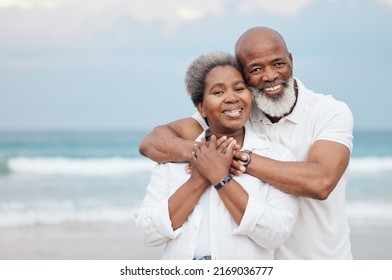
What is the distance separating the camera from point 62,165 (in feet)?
53.4

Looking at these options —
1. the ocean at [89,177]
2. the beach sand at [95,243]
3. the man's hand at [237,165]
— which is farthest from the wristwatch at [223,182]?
the ocean at [89,177]

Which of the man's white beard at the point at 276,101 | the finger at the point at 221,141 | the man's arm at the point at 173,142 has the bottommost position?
the finger at the point at 221,141

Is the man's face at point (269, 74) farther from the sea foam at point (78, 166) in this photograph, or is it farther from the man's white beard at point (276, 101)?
the sea foam at point (78, 166)

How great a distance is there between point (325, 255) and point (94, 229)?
20.8 feet

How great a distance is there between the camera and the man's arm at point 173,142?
3.25 metres

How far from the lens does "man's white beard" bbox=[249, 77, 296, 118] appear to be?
3410mm

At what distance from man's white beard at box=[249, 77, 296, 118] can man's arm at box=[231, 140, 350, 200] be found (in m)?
0.28

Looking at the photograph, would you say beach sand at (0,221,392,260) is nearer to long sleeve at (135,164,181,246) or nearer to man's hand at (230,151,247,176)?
long sleeve at (135,164,181,246)

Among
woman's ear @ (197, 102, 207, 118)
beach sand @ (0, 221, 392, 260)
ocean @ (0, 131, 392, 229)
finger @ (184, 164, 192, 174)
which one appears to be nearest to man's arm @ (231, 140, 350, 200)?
finger @ (184, 164, 192, 174)

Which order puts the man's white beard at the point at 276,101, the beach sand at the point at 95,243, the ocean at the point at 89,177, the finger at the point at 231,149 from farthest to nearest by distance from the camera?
the ocean at the point at 89,177, the beach sand at the point at 95,243, the man's white beard at the point at 276,101, the finger at the point at 231,149

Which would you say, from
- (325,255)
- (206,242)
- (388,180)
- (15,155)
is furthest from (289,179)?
(15,155)

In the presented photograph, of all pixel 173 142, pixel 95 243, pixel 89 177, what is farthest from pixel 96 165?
pixel 173 142

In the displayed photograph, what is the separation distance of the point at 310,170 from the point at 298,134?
1.17 ft

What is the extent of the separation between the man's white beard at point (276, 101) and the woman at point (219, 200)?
27 cm
